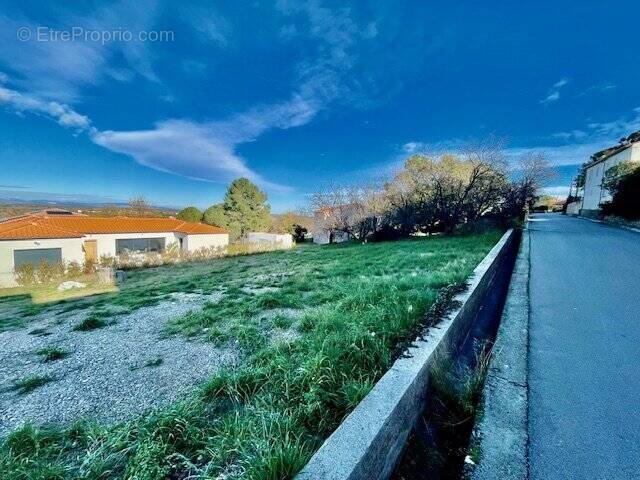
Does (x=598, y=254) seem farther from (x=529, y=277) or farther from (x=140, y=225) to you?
(x=140, y=225)

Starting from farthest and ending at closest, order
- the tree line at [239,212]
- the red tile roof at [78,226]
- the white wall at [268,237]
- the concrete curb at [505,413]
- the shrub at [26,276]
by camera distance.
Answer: the tree line at [239,212] < the white wall at [268,237] < the red tile roof at [78,226] < the shrub at [26,276] < the concrete curb at [505,413]

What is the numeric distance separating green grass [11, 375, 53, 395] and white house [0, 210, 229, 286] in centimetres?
1447

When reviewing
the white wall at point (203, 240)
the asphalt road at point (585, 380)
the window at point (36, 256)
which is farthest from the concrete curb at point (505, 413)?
the white wall at point (203, 240)

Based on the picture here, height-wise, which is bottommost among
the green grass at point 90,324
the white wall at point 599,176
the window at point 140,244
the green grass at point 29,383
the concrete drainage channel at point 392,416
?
the window at point 140,244

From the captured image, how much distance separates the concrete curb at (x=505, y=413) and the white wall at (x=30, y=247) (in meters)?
17.9

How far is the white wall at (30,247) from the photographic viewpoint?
13267 mm

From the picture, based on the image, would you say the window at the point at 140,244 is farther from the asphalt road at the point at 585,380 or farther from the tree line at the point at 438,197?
the asphalt road at the point at 585,380

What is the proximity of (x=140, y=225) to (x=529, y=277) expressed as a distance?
27086mm

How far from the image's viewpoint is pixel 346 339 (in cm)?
262

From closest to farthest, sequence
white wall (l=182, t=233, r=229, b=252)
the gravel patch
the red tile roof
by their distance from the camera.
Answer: the gravel patch, the red tile roof, white wall (l=182, t=233, r=229, b=252)

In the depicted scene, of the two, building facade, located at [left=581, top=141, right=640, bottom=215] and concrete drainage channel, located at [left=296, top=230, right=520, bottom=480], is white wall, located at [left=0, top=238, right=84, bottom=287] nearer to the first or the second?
concrete drainage channel, located at [left=296, top=230, right=520, bottom=480]

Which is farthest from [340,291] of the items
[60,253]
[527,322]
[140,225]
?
[140,225]

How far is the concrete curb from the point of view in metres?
1.56

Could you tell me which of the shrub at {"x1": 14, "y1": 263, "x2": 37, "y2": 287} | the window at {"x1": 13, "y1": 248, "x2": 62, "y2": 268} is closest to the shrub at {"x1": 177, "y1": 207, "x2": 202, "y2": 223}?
the window at {"x1": 13, "y1": 248, "x2": 62, "y2": 268}
